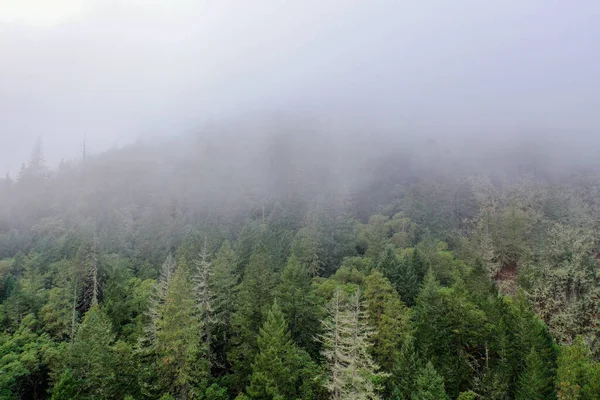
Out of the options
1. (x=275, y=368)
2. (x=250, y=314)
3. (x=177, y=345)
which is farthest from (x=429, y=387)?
(x=177, y=345)

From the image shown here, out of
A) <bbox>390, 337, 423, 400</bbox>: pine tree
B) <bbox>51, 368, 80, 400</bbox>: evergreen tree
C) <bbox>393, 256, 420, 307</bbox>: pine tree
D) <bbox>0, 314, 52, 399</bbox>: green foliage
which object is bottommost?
<bbox>0, 314, 52, 399</bbox>: green foliage

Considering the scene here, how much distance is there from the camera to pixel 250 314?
37969 millimetres

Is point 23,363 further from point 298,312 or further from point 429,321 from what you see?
point 429,321

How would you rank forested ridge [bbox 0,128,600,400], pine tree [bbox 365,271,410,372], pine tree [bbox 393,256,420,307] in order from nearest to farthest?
forested ridge [bbox 0,128,600,400] → pine tree [bbox 365,271,410,372] → pine tree [bbox 393,256,420,307]

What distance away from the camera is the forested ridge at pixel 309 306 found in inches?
1224

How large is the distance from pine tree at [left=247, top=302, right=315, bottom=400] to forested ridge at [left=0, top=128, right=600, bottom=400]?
15 cm

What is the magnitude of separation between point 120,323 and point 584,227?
103 metres

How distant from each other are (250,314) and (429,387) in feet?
64.0

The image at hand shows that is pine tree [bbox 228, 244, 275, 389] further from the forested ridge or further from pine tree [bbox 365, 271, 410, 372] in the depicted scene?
pine tree [bbox 365, 271, 410, 372]

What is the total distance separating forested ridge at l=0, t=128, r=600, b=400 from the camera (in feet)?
102

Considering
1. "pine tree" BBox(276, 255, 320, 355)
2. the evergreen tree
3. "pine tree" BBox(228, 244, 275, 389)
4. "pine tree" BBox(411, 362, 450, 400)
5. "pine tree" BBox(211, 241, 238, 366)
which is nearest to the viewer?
the evergreen tree

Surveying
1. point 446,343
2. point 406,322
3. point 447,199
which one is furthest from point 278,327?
point 447,199

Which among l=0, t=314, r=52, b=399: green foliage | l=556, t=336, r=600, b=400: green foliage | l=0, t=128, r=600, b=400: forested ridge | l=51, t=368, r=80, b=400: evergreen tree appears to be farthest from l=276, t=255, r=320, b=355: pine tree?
l=0, t=314, r=52, b=399: green foliage

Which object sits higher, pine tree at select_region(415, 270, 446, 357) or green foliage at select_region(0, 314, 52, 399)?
pine tree at select_region(415, 270, 446, 357)
